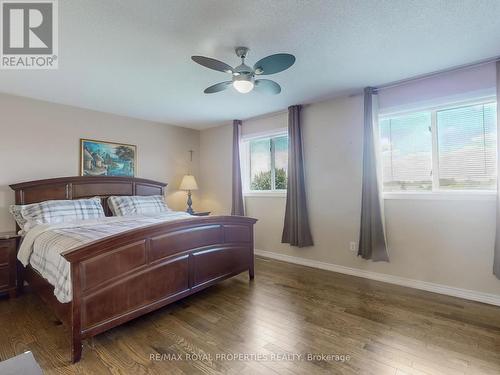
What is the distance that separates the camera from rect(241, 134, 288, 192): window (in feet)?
13.8

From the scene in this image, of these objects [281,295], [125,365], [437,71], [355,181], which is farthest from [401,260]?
[125,365]

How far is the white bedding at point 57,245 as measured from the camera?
5.86 feet

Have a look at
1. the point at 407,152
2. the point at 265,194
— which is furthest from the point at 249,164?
the point at 407,152

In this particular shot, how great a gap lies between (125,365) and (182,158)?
148 inches

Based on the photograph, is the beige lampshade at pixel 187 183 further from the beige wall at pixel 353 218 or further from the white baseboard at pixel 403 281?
the white baseboard at pixel 403 281

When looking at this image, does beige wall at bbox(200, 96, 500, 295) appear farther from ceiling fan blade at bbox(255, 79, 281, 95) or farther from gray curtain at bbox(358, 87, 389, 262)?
ceiling fan blade at bbox(255, 79, 281, 95)

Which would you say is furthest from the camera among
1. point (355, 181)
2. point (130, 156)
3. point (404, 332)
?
point (130, 156)

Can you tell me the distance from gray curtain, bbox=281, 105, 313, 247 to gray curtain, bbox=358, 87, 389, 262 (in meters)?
0.80

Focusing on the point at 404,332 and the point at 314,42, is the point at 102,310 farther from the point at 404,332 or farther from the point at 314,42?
the point at 314,42

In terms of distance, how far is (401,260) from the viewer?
2994 mm

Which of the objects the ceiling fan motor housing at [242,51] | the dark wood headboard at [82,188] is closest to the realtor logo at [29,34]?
the ceiling fan motor housing at [242,51]

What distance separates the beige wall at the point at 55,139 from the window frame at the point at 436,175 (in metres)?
3.59

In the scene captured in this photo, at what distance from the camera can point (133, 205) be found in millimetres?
3670

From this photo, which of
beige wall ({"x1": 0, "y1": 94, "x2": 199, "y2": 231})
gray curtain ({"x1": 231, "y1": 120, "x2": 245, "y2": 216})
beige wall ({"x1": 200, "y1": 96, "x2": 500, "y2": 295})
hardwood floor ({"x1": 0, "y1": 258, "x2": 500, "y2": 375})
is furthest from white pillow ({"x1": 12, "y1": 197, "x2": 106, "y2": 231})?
beige wall ({"x1": 200, "y1": 96, "x2": 500, "y2": 295})
